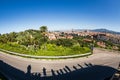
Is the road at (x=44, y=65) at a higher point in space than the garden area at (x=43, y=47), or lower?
lower

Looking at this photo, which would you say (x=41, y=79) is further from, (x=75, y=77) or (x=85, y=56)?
(x=85, y=56)

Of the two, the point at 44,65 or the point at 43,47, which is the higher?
the point at 43,47

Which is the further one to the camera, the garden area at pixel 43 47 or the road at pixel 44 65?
the garden area at pixel 43 47

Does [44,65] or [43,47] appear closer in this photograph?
[44,65]

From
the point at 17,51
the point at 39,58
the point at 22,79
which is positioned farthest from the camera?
the point at 17,51

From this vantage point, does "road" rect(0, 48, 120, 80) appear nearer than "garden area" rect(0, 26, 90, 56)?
Yes

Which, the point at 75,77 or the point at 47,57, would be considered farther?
the point at 47,57

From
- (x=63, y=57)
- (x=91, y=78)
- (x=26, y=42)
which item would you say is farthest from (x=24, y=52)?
(x=91, y=78)

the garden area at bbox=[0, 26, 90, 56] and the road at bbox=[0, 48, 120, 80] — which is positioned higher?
the garden area at bbox=[0, 26, 90, 56]

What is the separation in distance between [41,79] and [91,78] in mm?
6052

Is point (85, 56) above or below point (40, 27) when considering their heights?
below

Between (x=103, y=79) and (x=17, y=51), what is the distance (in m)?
23.9

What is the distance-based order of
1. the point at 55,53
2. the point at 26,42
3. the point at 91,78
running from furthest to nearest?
the point at 26,42 → the point at 55,53 → the point at 91,78

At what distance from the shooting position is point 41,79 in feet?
59.8
